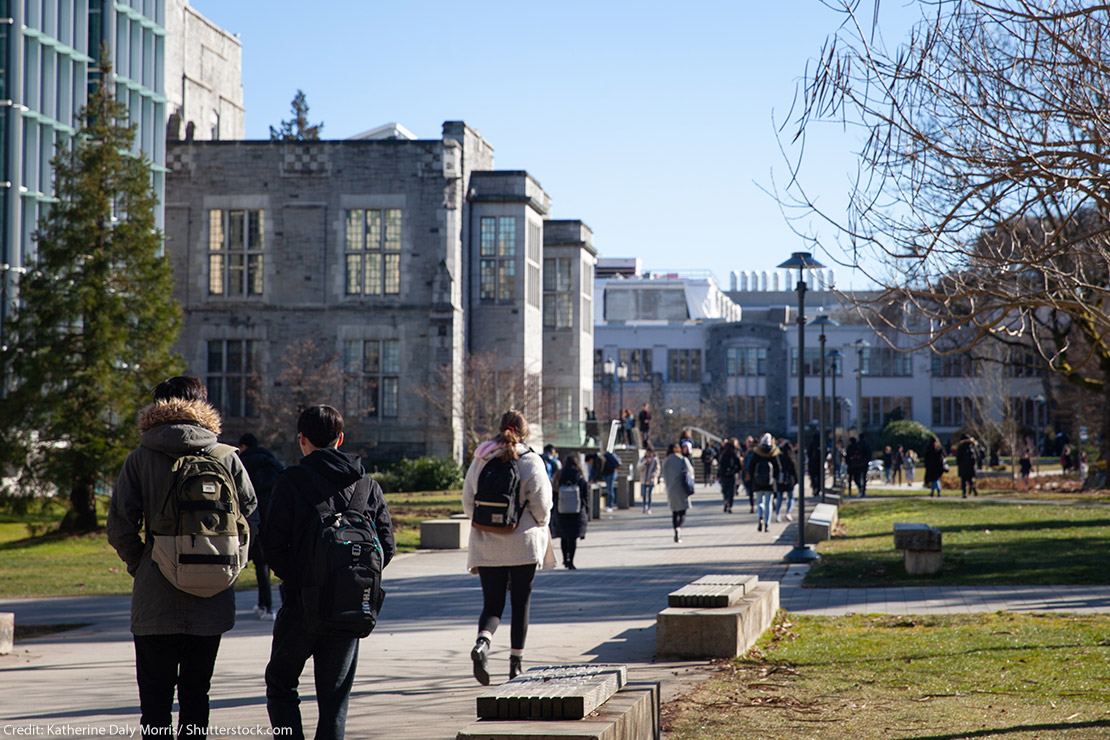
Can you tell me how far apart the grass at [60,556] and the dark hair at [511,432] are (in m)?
7.01

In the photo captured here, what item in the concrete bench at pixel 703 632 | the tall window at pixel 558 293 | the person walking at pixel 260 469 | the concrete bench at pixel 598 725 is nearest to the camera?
the concrete bench at pixel 598 725

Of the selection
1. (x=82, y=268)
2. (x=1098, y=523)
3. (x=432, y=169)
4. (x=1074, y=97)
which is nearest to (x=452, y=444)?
(x=432, y=169)

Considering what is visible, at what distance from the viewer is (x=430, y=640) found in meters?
10.5

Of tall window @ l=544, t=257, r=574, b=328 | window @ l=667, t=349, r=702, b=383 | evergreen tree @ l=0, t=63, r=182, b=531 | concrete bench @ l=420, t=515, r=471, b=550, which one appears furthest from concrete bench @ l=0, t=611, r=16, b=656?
window @ l=667, t=349, r=702, b=383

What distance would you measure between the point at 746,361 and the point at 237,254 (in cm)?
5439

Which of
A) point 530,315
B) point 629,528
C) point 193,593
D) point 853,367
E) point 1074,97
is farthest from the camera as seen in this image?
point 853,367

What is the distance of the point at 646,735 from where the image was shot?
5625mm

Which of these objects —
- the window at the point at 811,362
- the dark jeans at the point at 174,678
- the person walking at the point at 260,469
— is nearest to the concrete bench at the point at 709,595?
the person walking at the point at 260,469

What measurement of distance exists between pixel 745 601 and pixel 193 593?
570 cm

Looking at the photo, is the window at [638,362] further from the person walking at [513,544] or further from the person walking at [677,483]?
the person walking at [513,544]

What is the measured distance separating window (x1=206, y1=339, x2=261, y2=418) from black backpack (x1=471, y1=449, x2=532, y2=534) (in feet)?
101

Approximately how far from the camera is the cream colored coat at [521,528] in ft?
27.1

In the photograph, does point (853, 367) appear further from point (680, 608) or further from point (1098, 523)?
point (680, 608)

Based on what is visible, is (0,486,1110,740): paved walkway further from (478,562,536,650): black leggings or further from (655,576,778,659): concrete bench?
(478,562,536,650): black leggings
